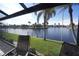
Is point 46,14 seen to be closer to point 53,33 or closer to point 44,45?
point 53,33

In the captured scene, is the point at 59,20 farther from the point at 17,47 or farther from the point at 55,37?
the point at 17,47

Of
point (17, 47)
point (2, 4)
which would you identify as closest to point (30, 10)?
point (2, 4)

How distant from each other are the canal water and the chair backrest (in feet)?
0.25

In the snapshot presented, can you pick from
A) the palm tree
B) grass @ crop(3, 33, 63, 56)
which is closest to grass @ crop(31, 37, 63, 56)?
grass @ crop(3, 33, 63, 56)

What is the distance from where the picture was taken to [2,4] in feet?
8.75

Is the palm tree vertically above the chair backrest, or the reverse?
→ the palm tree

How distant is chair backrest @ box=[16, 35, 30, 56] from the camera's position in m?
2.73

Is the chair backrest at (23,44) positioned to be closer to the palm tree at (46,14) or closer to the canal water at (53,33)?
the canal water at (53,33)

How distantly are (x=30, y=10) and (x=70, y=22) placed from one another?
25.0 inches

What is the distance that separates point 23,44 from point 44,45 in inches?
12.7

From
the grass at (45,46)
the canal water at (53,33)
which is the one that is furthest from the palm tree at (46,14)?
the grass at (45,46)

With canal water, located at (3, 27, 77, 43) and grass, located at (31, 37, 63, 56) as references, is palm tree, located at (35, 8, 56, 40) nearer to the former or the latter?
canal water, located at (3, 27, 77, 43)

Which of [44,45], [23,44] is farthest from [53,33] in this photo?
[23,44]

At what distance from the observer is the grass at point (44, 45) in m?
2.72
